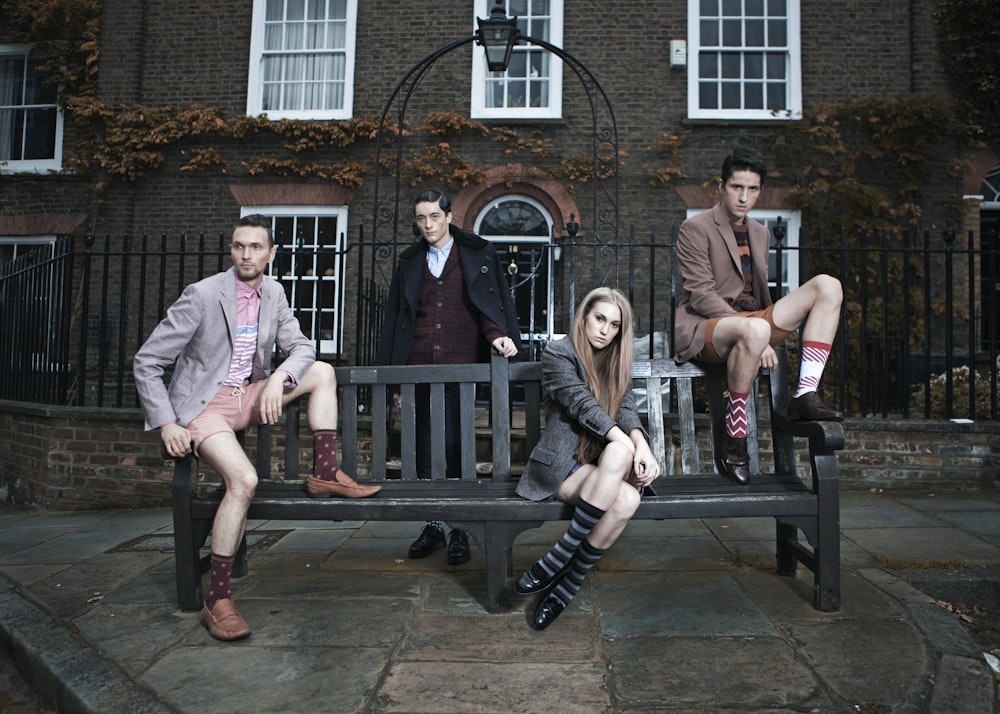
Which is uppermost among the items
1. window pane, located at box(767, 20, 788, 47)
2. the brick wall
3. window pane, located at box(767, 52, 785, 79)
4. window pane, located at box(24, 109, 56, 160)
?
window pane, located at box(767, 20, 788, 47)

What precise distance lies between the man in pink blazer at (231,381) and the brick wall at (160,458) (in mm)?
2648

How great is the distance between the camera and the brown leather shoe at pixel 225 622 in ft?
9.04

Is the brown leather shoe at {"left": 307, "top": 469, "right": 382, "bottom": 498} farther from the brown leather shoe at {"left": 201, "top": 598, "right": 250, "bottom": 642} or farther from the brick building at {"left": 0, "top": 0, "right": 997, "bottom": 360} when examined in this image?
the brick building at {"left": 0, "top": 0, "right": 997, "bottom": 360}

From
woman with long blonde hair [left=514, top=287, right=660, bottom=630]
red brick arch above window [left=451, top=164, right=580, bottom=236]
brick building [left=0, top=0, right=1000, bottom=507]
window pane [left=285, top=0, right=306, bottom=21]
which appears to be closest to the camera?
woman with long blonde hair [left=514, top=287, right=660, bottom=630]

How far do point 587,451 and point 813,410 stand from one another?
1.00 m

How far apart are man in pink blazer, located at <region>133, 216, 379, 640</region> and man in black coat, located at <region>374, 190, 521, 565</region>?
0.64 meters

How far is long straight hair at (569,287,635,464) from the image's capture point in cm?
313

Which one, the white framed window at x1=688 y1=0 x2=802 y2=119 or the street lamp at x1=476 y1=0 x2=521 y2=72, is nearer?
the street lamp at x1=476 y1=0 x2=521 y2=72

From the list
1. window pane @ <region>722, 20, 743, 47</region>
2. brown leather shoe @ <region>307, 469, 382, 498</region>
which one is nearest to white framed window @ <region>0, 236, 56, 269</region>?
window pane @ <region>722, 20, 743, 47</region>

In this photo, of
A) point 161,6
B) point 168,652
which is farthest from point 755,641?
point 161,6

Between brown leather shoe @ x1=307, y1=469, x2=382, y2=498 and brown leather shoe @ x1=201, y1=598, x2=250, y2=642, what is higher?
brown leather shoe @ x1=307, y1=469, x2=382, y2=498

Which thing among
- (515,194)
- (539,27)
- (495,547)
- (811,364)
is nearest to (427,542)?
(495,547)

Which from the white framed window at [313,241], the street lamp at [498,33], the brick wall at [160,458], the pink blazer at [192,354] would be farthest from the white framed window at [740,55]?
the pink blazer at [192,354]

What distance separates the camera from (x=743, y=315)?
11.4ft
